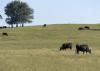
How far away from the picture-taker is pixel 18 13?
145 metres

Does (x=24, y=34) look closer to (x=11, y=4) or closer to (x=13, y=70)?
(x=13, y=70)

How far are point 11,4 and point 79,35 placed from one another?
7404cm

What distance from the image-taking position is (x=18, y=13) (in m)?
145

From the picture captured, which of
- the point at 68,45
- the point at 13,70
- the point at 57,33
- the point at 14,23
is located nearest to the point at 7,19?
the point at 14,23

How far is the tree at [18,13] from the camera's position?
145 meters

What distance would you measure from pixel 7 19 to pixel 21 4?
7755 mm

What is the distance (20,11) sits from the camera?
14575cm

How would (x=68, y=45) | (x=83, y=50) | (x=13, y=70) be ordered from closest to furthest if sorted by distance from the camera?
(x=13, y=70) < (x=83, y=50) < (x=68, y=45)

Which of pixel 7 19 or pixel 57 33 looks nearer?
pixel 57 33

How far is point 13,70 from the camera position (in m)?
20.8

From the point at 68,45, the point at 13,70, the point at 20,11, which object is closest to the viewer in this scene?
the point at 13,70

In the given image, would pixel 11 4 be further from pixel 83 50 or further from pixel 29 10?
pixel 83 50

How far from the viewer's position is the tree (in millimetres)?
145250

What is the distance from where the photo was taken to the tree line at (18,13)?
14525 centimetres
